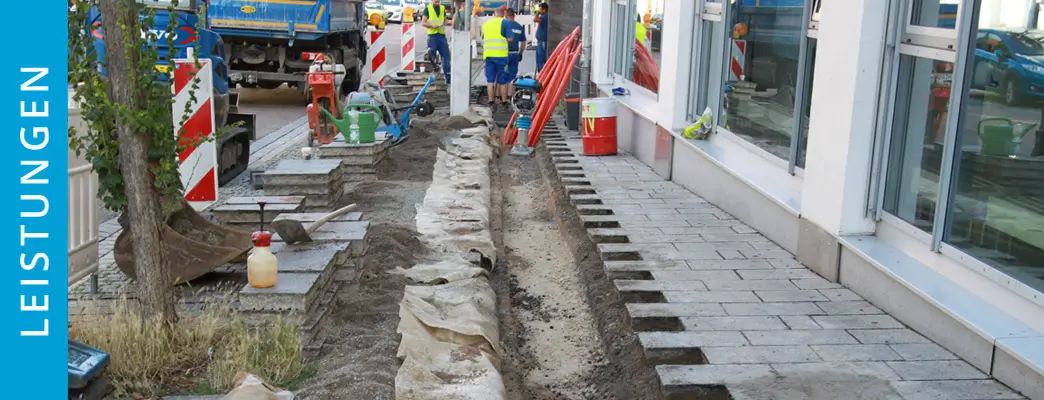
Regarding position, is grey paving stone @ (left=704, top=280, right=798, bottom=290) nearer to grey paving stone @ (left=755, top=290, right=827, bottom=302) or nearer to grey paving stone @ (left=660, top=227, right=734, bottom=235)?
grey paving stone @ (left=755, top=290, right=827, bottom=302)

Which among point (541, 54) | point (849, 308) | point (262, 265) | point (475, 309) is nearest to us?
point (262, 265)

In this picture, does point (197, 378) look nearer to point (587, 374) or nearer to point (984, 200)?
point (587, 374)

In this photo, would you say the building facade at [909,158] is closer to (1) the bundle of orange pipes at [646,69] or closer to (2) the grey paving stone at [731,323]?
(2) the grey paving stone at [731,323]

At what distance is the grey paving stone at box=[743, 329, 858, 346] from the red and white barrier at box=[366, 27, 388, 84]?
11014mm

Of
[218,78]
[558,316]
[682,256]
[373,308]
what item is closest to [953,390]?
[682,256]

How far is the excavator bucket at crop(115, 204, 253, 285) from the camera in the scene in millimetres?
5422

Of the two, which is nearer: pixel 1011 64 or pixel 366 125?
pixel 1011 64

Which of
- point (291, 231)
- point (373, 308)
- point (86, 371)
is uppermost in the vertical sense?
point (291, 231)

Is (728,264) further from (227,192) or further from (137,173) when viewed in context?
(227,192)

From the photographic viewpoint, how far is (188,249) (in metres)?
5.47

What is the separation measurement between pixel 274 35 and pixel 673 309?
11.4 metres

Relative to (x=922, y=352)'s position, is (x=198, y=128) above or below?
above

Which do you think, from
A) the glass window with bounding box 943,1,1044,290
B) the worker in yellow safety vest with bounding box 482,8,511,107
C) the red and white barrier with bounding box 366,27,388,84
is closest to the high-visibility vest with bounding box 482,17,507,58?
the worker in yellow safety vest with bounding box 482,8,511,107

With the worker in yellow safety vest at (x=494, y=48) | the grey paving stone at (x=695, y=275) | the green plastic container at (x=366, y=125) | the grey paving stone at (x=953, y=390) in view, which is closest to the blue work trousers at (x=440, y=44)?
the worker in yellow safety vest at (x=494, y=48)
